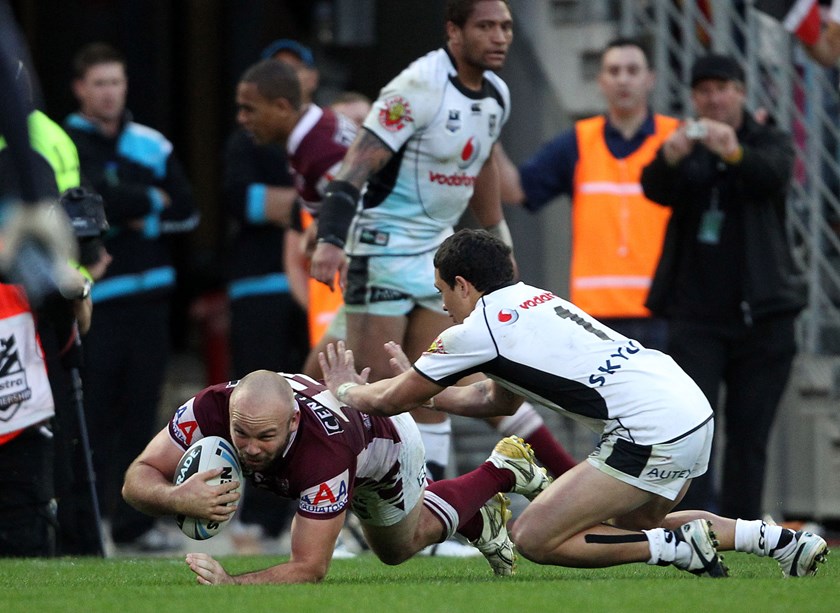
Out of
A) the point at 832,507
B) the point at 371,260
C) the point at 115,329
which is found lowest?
the point at 832,507

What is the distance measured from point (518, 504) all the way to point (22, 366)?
3.26 metres

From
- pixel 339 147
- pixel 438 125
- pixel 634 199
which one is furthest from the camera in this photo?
pixel 634 199

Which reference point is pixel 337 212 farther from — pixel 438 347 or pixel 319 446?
pixel 319 446

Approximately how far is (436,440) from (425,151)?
1359mm

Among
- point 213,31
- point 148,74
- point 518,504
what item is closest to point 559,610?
point 518,504

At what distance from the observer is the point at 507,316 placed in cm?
681

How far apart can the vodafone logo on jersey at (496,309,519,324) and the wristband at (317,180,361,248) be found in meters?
1.40

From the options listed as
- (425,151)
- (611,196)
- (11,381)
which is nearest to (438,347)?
(425,151)

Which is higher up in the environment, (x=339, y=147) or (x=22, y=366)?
(x=339, y=147)

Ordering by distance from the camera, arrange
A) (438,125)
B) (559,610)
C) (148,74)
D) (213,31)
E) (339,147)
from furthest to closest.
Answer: (213,31) < (148,74) < (339,147) < (438,125) < (559,610)

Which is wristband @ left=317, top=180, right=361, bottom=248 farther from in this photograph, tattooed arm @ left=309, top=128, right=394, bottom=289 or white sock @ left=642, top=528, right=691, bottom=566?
white sock @ left=642, top=528, right=691, bottom=566

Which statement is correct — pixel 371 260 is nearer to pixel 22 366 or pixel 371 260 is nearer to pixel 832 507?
pixel 22 366

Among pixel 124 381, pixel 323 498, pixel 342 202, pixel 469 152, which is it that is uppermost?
pixel 469 152

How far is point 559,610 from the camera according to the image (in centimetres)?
570
